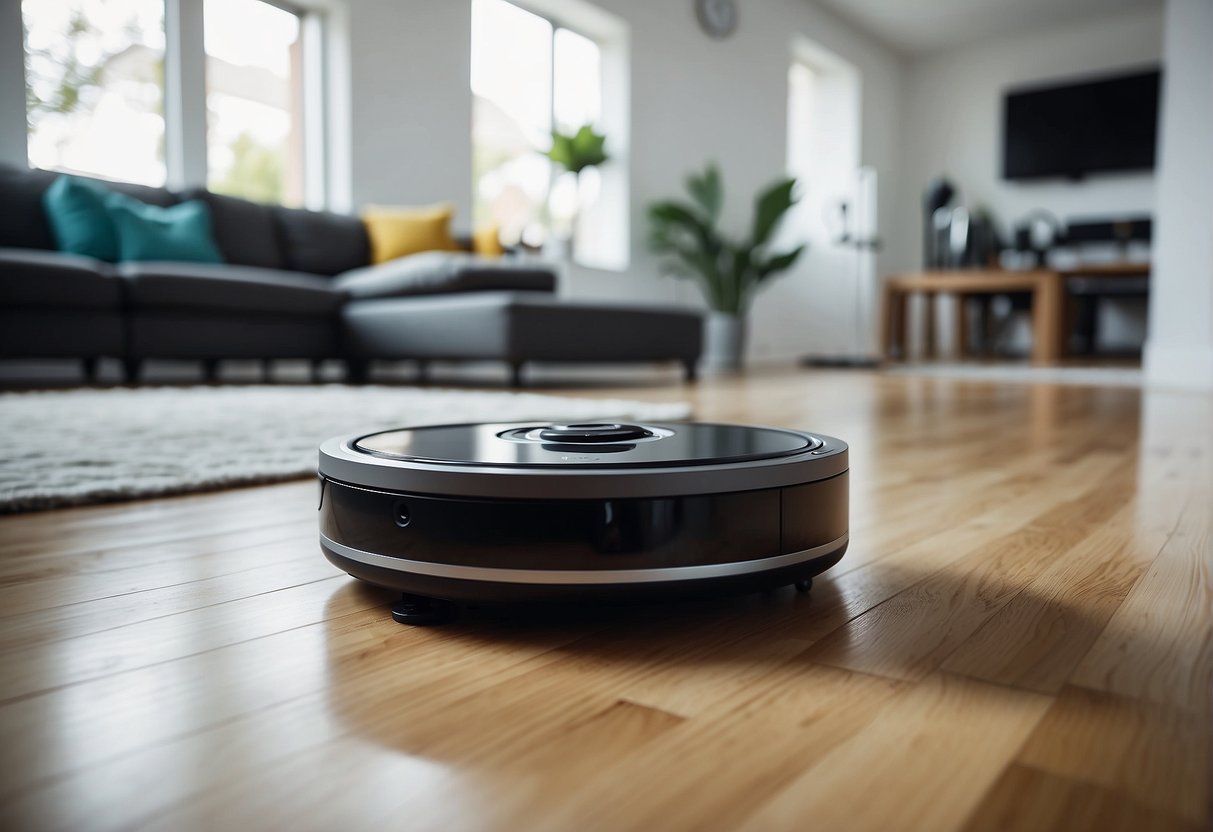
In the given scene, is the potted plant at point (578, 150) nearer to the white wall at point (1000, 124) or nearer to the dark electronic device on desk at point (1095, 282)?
the dark electronic device on desk at point (1095, 282)

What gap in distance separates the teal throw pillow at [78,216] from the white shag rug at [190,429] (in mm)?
1025

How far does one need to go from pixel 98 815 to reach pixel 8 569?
0.46 m

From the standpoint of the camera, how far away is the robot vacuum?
1.69 ft

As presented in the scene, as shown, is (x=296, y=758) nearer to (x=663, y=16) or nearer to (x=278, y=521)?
(x=278, y=521)

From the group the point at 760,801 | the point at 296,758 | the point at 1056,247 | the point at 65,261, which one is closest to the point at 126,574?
the point at 296,758

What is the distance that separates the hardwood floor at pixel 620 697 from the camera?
1.12 feet

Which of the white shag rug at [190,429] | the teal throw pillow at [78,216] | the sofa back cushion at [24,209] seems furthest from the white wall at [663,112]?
the white shag rug at [190,429]

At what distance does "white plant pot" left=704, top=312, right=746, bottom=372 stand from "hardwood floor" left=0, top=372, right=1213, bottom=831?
16.2 ft

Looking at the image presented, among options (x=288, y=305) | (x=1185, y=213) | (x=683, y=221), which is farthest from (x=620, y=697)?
(x=683, y=221)

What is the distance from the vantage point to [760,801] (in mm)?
345

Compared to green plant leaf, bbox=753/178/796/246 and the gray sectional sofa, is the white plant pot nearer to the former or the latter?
green plant leaf, bbox=753/178/796/246

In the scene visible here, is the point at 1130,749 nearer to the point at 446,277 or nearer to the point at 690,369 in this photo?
the point at 446,277

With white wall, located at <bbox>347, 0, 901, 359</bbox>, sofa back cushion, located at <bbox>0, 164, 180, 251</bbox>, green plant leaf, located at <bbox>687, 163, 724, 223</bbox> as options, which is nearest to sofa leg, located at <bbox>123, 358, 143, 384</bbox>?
sofa back cushion, located at <bbox>0, 164, 180, 251</bbox>

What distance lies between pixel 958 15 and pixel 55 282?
267 inches
